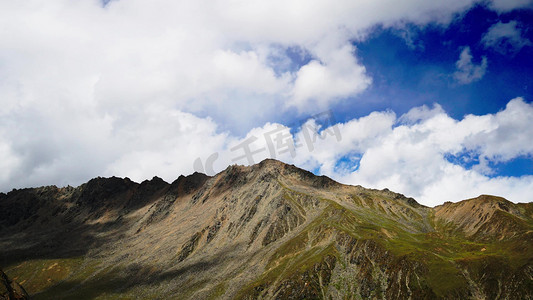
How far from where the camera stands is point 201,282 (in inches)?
7116

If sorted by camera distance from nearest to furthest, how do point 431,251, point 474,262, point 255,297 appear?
point 474,262, point 255,297, point 431,251

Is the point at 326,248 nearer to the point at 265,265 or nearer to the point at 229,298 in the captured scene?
the point at 265,265

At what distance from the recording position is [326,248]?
17375 centimetres

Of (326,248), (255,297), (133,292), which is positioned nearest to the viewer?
(255,297)

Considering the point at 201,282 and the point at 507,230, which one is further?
the point at 507,230

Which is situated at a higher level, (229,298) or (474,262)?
(229,298)

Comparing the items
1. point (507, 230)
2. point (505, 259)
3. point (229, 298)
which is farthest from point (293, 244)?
point (507, 230)

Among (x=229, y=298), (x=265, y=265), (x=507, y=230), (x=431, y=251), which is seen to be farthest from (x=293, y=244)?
(x=507, y=230)

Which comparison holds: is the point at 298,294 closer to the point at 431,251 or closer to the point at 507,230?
the point at 431,251

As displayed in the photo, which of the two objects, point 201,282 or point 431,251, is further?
point 201,282

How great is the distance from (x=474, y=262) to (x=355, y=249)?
53008mm

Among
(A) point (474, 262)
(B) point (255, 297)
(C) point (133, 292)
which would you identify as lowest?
(A) point (474, 262)

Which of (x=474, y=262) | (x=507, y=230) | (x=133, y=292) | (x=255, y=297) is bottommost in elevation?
(x=507, y=230)

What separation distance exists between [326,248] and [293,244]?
23.7 meters
